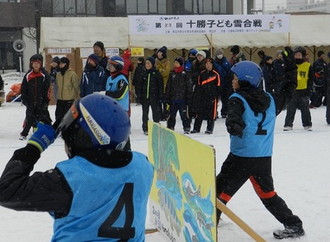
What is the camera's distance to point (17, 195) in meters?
1.91

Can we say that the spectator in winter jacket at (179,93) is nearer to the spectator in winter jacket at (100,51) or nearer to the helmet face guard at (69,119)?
the spectator in winter jacket at (100,51)

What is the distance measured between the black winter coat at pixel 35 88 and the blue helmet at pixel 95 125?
813cm

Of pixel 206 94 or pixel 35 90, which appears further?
pixel 206 94

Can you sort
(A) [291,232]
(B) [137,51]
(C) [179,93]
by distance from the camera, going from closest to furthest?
(A) [291,232], (C) [179,93], (B) [137,51]

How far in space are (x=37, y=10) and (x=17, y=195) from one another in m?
35.9

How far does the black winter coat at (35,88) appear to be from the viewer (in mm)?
9859

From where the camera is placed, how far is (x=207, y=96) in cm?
1064

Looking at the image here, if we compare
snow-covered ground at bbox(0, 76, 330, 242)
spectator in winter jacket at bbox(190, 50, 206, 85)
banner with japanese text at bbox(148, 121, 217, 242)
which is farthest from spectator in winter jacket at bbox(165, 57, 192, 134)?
banner with japanese text at bbox(148, 121, 217, 242)

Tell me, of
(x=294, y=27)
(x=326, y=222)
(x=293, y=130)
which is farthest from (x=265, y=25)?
(x=326, y=222)

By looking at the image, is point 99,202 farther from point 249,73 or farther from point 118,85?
point 118,85

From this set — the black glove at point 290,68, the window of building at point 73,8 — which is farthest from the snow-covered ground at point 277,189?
the window of building at point 73,8

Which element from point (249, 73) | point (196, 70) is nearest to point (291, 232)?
point (249, 73)

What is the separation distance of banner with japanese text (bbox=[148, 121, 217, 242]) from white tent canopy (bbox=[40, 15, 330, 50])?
12.6 m

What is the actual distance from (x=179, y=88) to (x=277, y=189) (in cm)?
505
